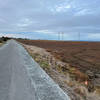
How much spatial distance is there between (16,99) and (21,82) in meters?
1.85

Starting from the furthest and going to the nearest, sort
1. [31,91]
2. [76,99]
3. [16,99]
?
[31,91] → [76,99] → [16,99]

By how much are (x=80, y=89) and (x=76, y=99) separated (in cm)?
115

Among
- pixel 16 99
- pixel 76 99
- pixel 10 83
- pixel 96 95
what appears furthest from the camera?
pixel 10 83

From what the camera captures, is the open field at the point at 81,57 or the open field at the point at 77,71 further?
the open field at the point at 81,57

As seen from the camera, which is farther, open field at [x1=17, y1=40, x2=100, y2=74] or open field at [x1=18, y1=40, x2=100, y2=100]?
open field at [x1=17, y1=40, x2=100, y2=74]

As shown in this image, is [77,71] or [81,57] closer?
[77,71]

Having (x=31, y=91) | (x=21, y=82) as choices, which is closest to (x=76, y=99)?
(x=31, y=91)

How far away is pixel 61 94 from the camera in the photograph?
17.4ft

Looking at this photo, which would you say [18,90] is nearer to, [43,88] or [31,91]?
[31,91]

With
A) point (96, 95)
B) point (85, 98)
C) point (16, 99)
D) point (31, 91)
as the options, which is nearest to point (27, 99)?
point (16, 99)

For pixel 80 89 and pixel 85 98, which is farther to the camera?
pixel 80 89

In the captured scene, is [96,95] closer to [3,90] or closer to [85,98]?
[85,98]

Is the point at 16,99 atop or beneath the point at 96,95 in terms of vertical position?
atop

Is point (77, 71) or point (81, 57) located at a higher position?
point (77, 71)
